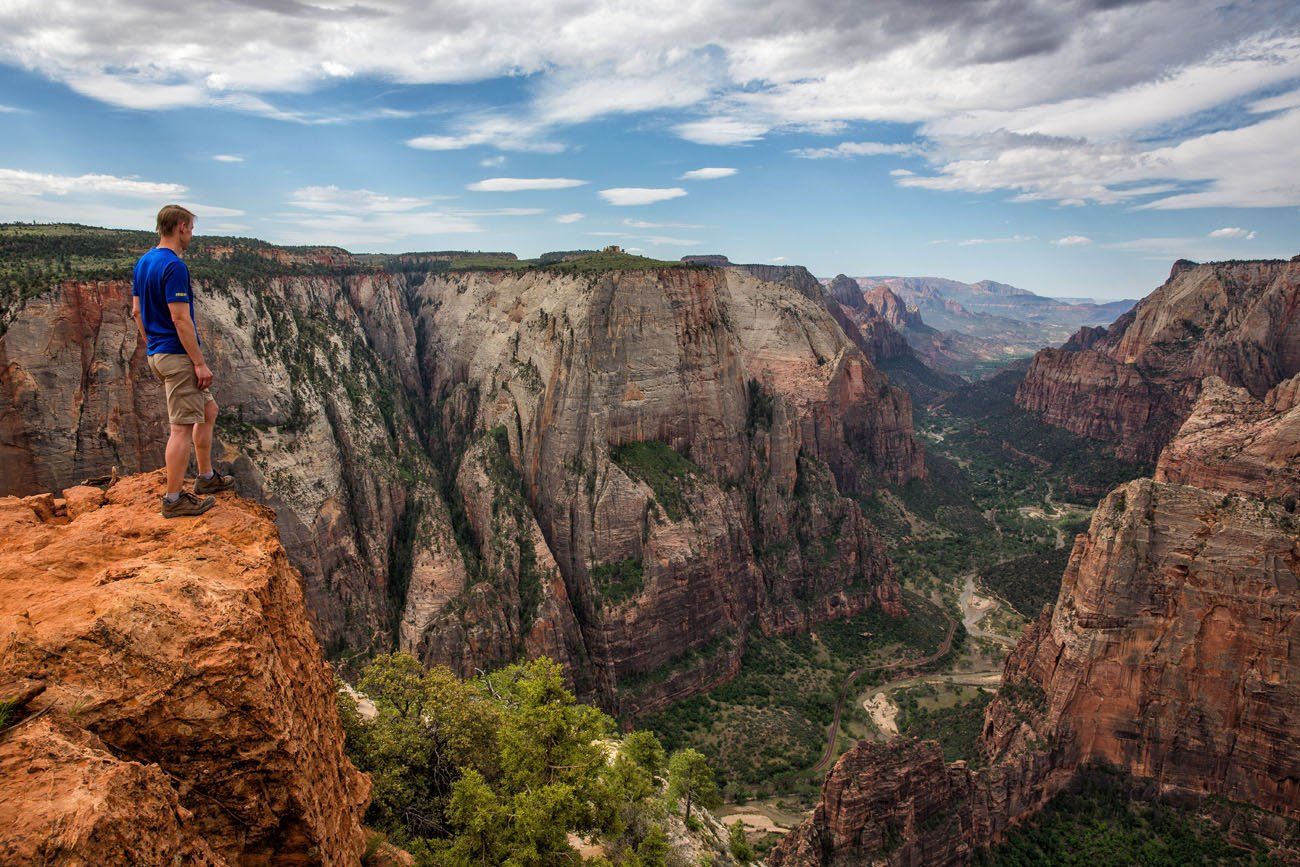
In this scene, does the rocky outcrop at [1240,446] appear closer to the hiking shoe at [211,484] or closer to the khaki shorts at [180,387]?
the hiking shoe at [211,484]

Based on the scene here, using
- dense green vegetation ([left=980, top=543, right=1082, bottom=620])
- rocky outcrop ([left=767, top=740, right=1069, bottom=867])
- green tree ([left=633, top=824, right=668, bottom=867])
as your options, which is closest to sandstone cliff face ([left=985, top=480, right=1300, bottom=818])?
rocky outcrop ([left=767, top=740, right=1069, bottom=867])

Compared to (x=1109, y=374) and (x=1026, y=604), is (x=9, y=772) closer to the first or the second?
(x=1026, y=604)

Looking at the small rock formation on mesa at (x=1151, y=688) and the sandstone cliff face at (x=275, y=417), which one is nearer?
the small rock formation on mesa at (x=1151, y=688)

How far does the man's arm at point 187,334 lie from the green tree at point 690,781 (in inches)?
1262

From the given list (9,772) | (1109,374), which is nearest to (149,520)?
(9,772)

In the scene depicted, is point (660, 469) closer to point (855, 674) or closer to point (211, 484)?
point (855, 674)

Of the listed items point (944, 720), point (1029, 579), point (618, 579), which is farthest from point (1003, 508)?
point (618, 579)

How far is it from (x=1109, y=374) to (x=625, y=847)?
156 m

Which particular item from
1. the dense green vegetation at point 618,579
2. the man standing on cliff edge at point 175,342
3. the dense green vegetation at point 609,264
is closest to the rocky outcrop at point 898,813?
the dense green vegetation at point 618,579

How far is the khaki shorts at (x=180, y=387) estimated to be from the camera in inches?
498

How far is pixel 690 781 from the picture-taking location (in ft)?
121

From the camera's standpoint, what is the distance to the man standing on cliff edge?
12219mm

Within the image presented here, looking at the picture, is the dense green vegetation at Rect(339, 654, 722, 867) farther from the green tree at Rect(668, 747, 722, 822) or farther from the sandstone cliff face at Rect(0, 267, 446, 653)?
the sandstone cliff face at Rect(0, 267, 446, 653)

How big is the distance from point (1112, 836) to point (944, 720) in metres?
17.9
